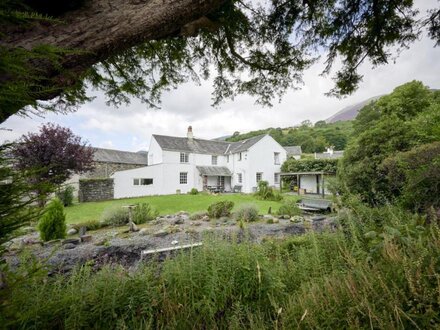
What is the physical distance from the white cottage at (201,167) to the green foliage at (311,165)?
5.62 feet

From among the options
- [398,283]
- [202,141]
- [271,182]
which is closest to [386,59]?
[398,283]

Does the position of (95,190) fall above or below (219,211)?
above

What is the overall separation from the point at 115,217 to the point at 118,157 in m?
23.0

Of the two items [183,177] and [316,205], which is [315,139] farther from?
[316,205]

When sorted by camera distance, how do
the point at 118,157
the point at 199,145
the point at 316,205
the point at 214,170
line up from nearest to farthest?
the point at 316,205 < the point at 214,170 < the point at 199,145 < the point at 118,157

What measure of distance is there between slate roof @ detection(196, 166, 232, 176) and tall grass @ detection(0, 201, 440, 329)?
76.0 ft

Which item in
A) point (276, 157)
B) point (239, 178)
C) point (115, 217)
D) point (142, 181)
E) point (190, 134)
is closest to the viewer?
point (115, 217)

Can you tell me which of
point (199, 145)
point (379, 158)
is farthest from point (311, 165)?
point (379, 158)

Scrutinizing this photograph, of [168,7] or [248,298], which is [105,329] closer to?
[248,298]

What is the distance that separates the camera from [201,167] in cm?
2633

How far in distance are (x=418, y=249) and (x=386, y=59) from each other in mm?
3292

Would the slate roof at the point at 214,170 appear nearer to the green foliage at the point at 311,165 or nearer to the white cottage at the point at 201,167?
the white cottage at the point at 201,167

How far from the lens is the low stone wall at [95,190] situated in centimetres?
1833

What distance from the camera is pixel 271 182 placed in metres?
26.2
